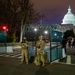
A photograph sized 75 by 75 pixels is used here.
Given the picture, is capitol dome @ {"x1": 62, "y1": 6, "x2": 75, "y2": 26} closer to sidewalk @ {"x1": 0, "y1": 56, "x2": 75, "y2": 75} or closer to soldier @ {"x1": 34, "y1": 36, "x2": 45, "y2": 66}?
soldier @ {"x1": 34, "y1": 36, "x2": 45, "y2": 66}

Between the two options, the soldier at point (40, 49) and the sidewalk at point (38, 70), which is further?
the soldier at point (40, 49)

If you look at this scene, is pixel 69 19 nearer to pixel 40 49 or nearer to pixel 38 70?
pixel 40 49

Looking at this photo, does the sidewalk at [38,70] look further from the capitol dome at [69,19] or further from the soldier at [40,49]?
the capitol dome at [69,19]

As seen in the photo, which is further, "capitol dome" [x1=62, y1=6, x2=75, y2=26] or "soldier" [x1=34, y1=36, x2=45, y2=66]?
"capitol dome" [x1=62, y1=6, x2=75, y2=26]

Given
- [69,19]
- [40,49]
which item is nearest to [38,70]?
[40,49]

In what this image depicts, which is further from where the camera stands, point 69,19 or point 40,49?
point 69,19

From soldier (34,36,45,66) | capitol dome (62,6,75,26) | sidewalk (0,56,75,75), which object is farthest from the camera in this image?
capitol dome (62,6,75,26)

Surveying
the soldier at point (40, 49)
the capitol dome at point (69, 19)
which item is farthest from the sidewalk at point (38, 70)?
the capitol dome at point (69, 19)

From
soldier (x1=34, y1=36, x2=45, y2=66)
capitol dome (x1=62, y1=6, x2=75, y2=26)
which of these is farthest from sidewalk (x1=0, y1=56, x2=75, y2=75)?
capitol dome (x1=62, y1=6, x2=75, y2=26)

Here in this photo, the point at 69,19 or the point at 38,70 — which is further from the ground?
the point at 69,19

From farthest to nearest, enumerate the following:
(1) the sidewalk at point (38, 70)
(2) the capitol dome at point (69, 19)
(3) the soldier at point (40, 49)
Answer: (2) the capitol dome at point (69, 19) → (3) the soldier at point (40, 49) → (1) the sidewalk at point (38, 70)

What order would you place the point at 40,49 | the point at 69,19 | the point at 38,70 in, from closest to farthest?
the point at 38,70 < the point at 40,49 < the point at 69,19

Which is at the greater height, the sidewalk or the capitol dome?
the capitol dome

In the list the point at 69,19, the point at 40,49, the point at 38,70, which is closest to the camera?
the point at 38,70
